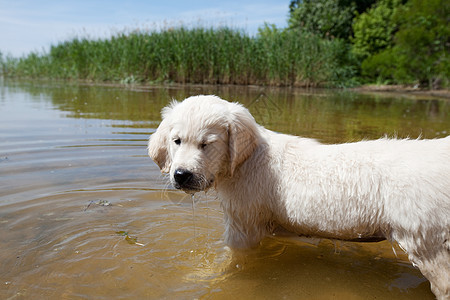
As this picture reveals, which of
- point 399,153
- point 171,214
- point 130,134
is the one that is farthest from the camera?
point 130,134

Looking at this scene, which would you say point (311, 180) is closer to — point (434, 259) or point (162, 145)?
point (434, 259)

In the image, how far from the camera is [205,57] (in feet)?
77.4

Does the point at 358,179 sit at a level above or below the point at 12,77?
below

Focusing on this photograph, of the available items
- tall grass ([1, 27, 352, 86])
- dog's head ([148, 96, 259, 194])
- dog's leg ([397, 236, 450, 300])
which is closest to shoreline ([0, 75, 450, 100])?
tall grass ([1, 27, 352, 86])

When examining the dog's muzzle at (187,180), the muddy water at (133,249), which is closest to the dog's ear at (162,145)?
the dog's muzzle at (187,180)

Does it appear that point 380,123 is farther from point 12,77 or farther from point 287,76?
point 12,77

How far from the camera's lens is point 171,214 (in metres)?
4.93

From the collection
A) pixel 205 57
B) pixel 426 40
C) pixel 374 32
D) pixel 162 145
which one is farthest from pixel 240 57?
pixel 162 145

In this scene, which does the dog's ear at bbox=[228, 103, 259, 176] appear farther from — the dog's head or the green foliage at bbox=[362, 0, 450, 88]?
the green foliage at bbox=[362, 0, 450, 88]

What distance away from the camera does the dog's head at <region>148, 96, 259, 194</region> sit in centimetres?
340

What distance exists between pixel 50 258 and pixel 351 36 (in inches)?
1602

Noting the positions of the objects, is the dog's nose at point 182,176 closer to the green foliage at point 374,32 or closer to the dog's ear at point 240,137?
the dog's ear at point 240,137

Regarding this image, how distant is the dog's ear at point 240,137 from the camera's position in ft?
11.9

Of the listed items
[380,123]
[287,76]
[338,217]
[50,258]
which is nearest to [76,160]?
[50,258]
